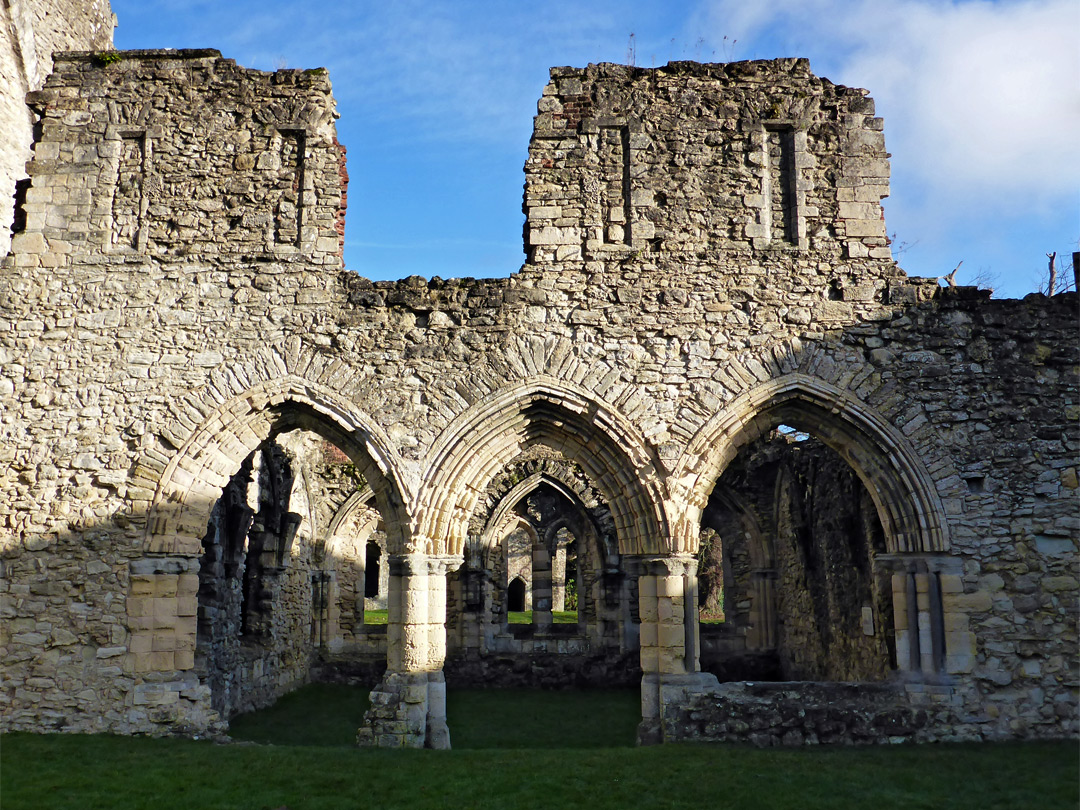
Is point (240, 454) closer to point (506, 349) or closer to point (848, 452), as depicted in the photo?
point (506, 349)

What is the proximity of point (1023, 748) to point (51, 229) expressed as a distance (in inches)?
425

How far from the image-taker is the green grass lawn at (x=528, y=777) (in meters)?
6.60

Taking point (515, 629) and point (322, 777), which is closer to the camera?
point (322, 777)

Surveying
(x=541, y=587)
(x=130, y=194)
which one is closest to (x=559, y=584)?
(x=541, y=587)

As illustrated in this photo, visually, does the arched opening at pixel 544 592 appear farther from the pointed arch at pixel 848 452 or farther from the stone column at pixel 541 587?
the pointed arch at pixel 848 452

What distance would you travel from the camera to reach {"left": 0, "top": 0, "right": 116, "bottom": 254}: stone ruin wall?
1291 cm

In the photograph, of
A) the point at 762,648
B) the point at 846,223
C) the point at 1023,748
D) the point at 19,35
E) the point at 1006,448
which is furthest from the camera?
the point at 762,648

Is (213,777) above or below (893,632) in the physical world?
below

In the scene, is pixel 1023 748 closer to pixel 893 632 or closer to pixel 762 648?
pixel 893 632

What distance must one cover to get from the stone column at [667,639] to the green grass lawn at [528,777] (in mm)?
662

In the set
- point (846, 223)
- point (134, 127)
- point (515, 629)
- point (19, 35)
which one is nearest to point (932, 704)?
point (846, 223)

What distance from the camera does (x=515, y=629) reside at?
50.0 feet

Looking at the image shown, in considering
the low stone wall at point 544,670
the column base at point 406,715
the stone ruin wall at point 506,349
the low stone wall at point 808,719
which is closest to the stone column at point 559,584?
the low stone wall at point 544,670

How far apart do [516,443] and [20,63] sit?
976 cm
